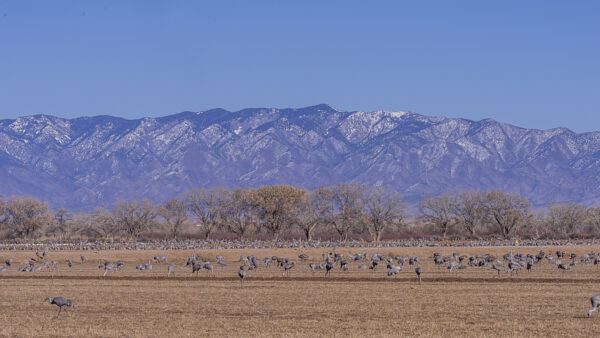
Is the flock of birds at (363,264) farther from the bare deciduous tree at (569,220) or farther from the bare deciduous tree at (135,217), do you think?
the bare deciduous tree at (569,220)

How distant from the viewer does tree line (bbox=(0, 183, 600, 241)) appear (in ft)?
342

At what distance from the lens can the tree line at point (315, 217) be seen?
104125 mm

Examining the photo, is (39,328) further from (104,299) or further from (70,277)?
(70,277)

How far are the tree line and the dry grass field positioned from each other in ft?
193

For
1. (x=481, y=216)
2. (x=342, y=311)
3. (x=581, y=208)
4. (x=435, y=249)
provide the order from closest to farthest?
(x=342, y=311), (x=435, y=249), (x=481, y=216), (x=581, y=208)

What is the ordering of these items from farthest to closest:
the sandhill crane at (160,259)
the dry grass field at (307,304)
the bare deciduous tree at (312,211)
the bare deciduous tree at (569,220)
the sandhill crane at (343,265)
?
the bare deciduous tree at (569,220)
the bare deciduous tree at (312,211)
the sandhill crane at (160,259)
the sandhill crane at (343,265)
the dry grass field at (307,304)

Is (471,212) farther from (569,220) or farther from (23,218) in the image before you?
(23,218)

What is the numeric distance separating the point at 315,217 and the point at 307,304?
76725 millimetres

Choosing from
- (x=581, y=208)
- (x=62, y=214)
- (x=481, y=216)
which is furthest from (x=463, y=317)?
(x=62, y=214)

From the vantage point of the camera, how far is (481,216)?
10600 cm

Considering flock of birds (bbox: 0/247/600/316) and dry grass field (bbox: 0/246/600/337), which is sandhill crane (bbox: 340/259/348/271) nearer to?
flock of birds (bbox: 0/247/600/316)

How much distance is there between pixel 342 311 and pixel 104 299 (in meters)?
9.58

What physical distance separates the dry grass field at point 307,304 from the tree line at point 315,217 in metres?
58.7

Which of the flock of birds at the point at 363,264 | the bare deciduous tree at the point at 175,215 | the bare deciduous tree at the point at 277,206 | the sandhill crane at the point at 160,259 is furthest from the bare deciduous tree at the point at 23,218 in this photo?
the sandhill crane at the point at 160,259
